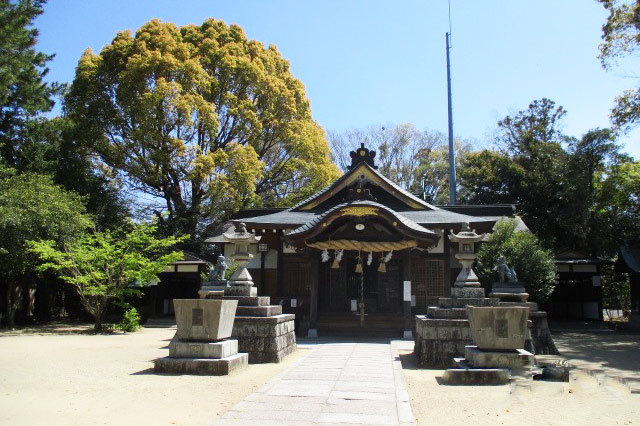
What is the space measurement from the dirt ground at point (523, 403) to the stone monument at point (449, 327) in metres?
0.56

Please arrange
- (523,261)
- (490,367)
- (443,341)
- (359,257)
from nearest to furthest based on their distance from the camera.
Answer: (490,367)
(443,341)
(359,257)
(523,261)

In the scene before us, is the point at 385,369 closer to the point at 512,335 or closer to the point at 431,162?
the point at 512,335

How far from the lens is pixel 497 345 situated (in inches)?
322

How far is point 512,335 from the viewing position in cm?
818

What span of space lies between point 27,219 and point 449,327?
45.9 ft

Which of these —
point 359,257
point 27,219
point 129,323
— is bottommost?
point 129,323

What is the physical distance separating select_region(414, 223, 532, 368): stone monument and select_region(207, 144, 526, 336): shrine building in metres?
4.19

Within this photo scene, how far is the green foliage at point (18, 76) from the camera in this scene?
17781mm

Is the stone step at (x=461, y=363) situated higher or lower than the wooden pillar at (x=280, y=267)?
lower

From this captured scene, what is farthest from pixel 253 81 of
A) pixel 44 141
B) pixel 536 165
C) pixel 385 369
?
pixel 385 369

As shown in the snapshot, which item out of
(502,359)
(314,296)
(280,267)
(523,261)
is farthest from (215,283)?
(523,261)

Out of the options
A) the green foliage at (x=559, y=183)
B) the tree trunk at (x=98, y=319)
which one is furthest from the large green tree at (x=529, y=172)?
the tree trunk at (x=98, y=319)

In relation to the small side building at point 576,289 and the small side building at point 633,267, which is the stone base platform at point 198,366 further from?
the small side building at point 633,267

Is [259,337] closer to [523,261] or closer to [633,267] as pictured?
[523,261]
